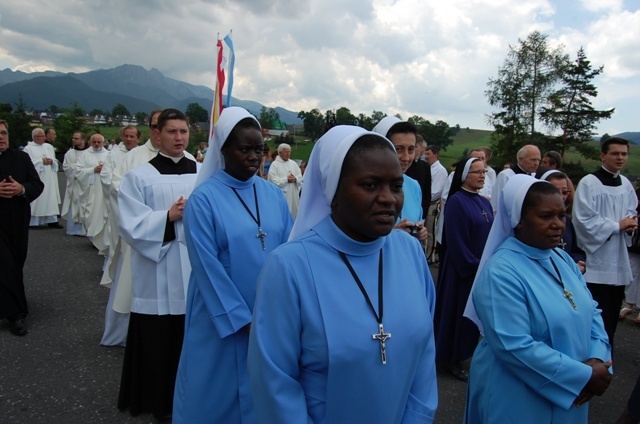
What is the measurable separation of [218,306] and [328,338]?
134 centimetres

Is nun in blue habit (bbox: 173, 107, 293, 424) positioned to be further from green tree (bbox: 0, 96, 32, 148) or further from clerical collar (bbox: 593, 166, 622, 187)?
green tree (bbox: 0, 96, 32, 148)

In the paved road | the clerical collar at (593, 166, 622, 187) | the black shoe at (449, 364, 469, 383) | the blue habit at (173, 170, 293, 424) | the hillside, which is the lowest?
the paved road

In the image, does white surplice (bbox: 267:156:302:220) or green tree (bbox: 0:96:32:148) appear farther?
green tree (bbox: 0:96:32:148)

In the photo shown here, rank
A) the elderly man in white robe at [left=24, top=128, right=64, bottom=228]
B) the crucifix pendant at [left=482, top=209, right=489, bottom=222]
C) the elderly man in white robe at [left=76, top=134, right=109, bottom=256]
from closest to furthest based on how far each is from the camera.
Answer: the crucifix pendant at [left=482, top=209, right=489, bottom=222] → the elderly man in white robe at [left=76, top=134, right=109, bottom=256] → the elderly man in white robe at [left=24, top=128, right=64, bottom=228]

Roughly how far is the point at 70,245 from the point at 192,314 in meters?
8.71

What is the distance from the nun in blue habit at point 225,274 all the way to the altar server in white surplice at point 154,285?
81 centimetres

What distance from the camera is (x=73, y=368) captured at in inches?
185

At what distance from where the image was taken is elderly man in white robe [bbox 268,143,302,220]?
12.0 metres

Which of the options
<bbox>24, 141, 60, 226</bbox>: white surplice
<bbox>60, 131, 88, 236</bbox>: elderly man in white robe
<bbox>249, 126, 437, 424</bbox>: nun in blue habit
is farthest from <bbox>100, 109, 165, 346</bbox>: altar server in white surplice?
<bbox>24, 141, 60, 226</bbox>: white surplice

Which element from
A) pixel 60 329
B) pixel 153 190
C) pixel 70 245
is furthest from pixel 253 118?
pixel 70 245

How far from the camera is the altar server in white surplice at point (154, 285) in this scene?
148 inches

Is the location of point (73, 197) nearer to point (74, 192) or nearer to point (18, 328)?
point (74, 192)

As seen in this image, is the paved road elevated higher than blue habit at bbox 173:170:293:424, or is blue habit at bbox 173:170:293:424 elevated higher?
blue habit at bbox 173:170:293:424

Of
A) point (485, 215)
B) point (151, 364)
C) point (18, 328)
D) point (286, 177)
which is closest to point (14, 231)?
point (18, 328)
